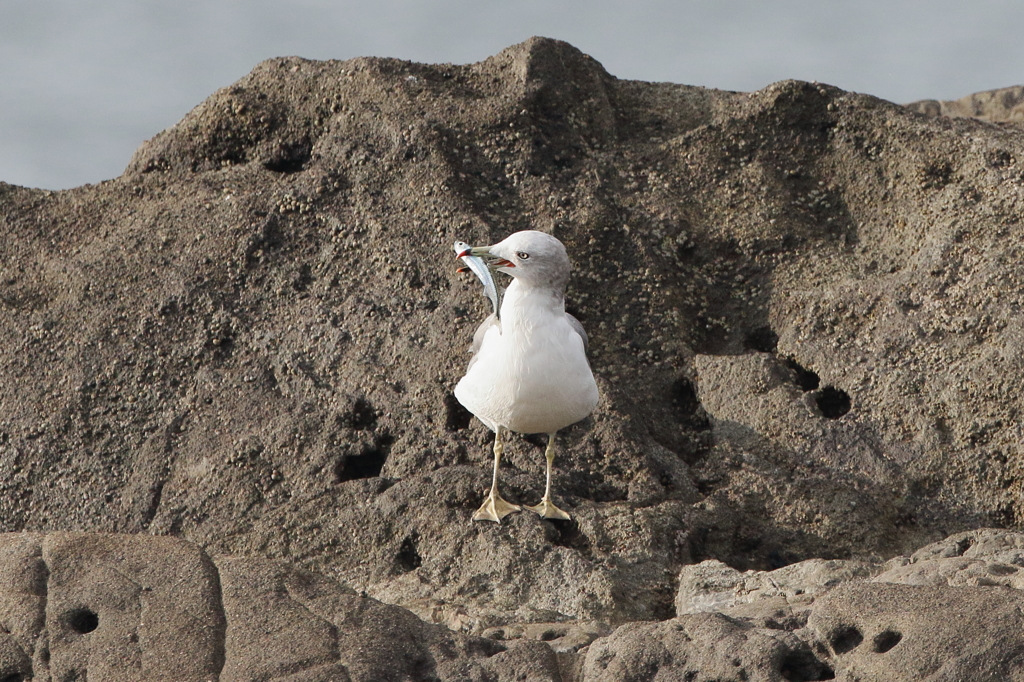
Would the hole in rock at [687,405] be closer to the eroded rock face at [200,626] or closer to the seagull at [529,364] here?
the seagull at [529,364]

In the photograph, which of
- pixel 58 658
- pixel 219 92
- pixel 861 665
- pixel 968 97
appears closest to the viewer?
pixel 861 665

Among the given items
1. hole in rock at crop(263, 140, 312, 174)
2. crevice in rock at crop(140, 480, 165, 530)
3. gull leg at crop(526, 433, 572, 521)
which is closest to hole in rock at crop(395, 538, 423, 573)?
gull leg at crop(526, 433, 572, 521)

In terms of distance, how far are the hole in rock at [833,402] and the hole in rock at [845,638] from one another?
9.81 feet

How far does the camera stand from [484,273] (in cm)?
733

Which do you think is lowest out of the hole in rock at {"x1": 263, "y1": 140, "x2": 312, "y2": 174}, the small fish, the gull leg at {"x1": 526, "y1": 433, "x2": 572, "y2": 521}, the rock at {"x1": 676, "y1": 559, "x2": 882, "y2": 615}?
the rock at {"x1": 676, "y1": 559, "x2": 882, "y2": 615}

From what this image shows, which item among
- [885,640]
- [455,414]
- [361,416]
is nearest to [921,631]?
[885,640]

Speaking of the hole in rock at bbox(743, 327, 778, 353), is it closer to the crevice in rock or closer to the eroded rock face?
the eroded rock face

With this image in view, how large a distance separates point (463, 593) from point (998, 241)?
425 cm

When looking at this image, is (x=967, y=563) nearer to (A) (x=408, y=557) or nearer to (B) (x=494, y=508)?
(B) (x=494, y=508)

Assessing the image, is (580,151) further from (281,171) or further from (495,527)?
(495,527)

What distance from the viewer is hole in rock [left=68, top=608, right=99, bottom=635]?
18.3 ft

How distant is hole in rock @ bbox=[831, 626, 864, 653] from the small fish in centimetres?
288

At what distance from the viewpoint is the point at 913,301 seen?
330 inches

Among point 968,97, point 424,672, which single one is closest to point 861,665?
→ point 424,672
